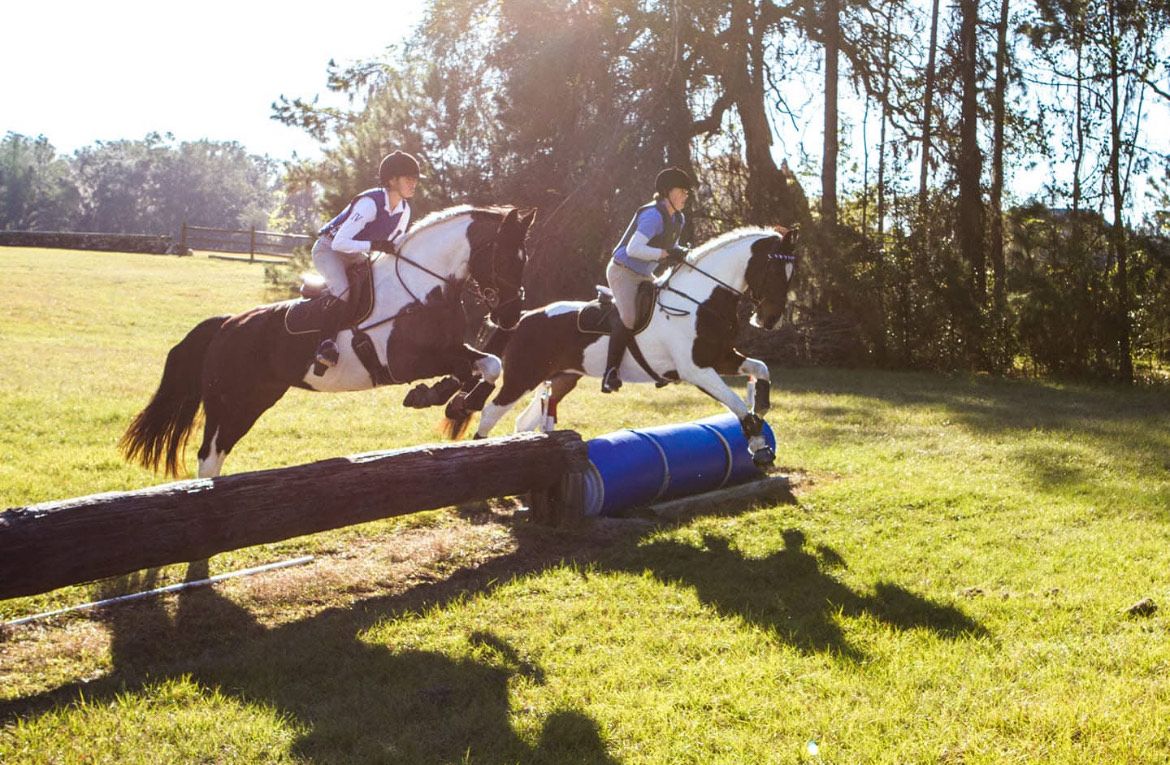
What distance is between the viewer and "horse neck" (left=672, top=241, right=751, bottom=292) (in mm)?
8180

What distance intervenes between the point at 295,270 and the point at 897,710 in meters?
22.7

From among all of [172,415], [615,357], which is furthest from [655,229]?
[172,415]

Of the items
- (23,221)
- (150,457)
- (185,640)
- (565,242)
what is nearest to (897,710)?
(185,640)

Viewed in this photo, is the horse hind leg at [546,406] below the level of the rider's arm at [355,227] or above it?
below

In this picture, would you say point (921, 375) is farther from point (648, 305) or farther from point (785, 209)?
point (648, 305)

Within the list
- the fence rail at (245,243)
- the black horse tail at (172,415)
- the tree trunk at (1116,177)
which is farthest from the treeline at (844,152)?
the fence rail at (245,243)

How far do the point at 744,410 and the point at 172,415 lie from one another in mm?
4414

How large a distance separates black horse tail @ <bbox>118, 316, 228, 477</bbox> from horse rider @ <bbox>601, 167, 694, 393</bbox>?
315cm

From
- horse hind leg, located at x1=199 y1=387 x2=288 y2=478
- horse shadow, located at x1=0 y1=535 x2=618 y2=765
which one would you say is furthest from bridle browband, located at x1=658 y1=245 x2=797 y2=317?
horse shadow, located at x1=0 y1=535 x2=618 y2=765

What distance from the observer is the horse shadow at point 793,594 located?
16.7 ft

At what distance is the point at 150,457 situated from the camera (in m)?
7.06

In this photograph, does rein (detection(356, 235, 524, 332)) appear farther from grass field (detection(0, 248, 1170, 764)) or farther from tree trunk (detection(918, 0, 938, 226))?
tree trunk (detection(918, 0, 938, 226))

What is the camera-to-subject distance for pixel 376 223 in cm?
685

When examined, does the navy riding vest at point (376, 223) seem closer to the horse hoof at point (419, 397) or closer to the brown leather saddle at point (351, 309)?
the brown leather saddle at point (351, 309)
